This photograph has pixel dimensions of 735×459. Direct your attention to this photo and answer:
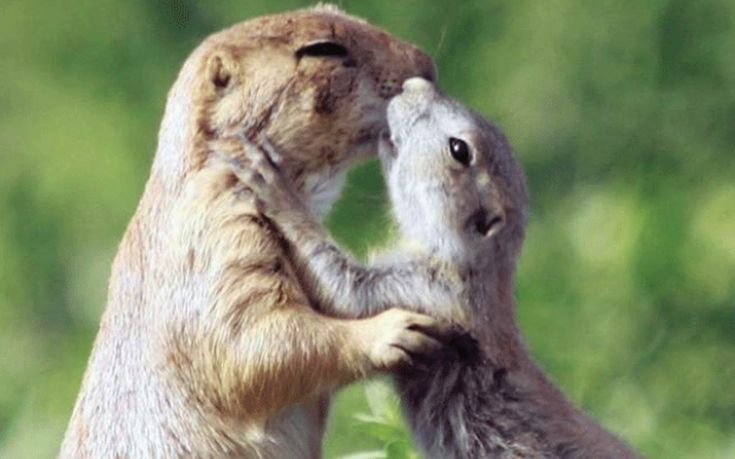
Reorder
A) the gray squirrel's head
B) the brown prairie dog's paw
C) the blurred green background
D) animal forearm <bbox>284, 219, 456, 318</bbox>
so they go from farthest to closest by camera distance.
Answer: the blurred green background
the gray squirrel's head
animal forearm <bbox>284, 219, 456, 318</bbox>
the brown prairie dog's paw

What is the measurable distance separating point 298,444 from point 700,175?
892 centimetres

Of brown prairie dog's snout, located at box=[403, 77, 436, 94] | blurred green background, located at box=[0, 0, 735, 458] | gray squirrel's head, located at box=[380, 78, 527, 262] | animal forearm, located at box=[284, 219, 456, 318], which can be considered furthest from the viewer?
blurred green background, located at box=[0, 0, 735, 458]

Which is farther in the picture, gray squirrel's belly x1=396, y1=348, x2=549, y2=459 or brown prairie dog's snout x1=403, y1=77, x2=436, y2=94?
Answer: brown prairie dog's snout x1=403, y1=77, x2=436, y2=94

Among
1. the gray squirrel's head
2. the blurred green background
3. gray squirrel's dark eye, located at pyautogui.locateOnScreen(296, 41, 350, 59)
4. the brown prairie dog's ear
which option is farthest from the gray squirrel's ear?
the blurred green background

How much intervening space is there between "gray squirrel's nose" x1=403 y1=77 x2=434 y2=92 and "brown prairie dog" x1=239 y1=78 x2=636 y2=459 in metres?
0.04

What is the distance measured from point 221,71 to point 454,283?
2.79 feet

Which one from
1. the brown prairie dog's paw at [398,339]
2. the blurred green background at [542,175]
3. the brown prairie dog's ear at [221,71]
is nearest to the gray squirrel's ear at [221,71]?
the brown prairie dog's ear at [221,71]

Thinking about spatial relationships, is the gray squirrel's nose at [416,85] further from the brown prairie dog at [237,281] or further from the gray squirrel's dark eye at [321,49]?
the gray squirrel's dark eye at [321,49]

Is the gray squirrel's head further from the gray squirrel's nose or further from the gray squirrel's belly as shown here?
the gray squirrel's belly

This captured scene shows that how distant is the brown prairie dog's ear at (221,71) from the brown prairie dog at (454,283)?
21 cm

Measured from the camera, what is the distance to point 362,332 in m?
6.53

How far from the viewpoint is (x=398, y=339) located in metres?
6.44

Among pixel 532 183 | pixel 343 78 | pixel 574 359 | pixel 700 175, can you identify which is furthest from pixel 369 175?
pixel 343 78

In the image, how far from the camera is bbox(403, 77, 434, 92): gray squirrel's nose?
6.94m
